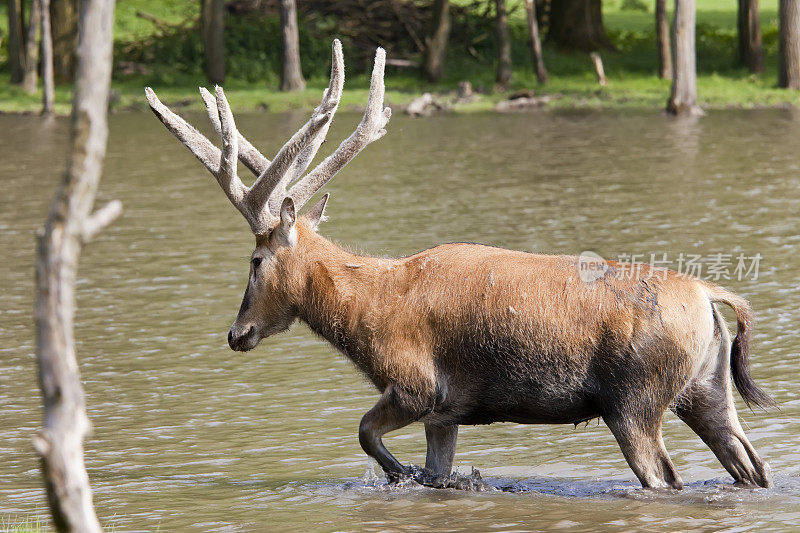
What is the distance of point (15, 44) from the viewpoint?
1422 inches

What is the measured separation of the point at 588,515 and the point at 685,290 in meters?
1.38

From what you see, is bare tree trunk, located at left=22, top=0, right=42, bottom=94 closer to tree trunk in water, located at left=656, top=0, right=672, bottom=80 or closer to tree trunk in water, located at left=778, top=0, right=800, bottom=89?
tree trunk in water, located at left=656, top=0, right=672, bottom=80

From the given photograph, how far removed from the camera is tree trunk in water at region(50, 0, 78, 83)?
37.1 metres

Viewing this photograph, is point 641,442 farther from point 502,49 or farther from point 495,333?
point 502,49

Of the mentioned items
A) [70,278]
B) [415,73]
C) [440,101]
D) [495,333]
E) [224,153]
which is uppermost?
[415,73]

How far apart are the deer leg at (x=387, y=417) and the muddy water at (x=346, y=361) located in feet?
1.18

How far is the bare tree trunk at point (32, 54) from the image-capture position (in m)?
33.2

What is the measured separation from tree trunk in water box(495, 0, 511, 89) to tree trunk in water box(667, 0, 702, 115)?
22.1 ft

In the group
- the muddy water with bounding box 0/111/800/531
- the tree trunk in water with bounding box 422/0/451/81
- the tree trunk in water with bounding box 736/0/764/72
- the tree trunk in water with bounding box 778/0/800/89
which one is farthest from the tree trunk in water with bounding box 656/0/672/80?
the muddy water with bounding box 0/111/800/531

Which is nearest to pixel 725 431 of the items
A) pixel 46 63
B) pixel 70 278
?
pixel 70 278

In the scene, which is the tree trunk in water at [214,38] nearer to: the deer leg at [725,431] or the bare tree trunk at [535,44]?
the bare tree trunk at [535,44]

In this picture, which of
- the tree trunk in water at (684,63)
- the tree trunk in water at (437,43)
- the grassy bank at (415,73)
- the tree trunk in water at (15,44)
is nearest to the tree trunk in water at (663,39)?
the grassy bank at (415,73)

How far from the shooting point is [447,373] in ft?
23.7

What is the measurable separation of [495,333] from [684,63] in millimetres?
22494
